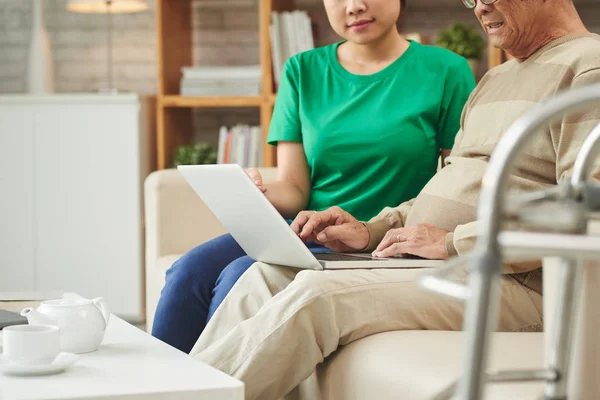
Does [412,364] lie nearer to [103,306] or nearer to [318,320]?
[318,320]

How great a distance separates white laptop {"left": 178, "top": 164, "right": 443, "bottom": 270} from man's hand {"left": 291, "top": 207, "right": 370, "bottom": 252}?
0.06 m

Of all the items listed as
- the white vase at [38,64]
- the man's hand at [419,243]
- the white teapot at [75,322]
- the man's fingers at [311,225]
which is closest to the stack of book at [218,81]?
the white vase at [38,64]

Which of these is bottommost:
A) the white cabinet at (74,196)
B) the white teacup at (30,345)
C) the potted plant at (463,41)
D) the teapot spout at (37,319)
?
the white cabinet at (74,196)

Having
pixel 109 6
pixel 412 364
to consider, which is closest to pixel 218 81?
pixel 109 6

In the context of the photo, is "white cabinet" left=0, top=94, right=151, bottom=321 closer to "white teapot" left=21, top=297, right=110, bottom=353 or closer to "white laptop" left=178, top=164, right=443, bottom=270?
"white laptop" left=178, top=164, right=443, bottom=270

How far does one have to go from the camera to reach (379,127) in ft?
7.33

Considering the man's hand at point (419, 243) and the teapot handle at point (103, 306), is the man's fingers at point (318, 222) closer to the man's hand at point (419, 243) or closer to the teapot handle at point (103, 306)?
the man's hand at point (419, 243)

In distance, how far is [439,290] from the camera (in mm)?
768

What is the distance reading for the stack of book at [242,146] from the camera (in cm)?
390

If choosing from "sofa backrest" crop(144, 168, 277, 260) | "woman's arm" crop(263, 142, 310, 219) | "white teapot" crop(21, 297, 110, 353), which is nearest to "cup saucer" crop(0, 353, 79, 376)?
"white teapot" crop(21, 297, 110, 353)

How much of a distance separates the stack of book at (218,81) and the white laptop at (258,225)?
6.62 feet

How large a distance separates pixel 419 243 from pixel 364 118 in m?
0.60

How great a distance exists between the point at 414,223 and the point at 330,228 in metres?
0.17

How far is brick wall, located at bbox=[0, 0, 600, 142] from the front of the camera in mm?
4266
